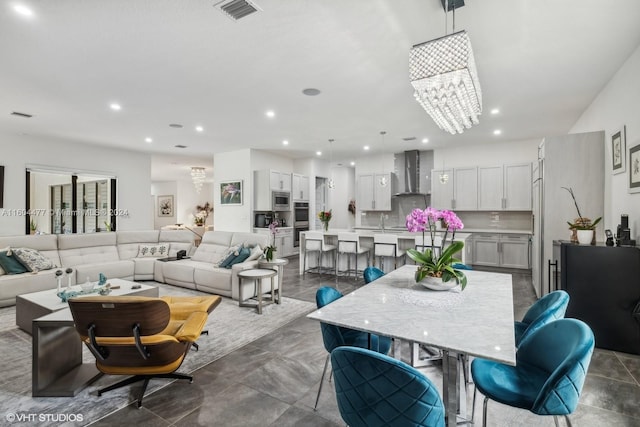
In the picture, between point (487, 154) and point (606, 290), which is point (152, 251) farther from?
point (487, 154)

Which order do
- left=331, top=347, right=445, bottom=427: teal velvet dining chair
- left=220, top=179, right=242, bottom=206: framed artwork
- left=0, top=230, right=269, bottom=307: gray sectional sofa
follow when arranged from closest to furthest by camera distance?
left=331, top=347, right=445, bottom=427: teal velvet dining chair, left=0, top=230, right=269, bottom=307: gray sectional sofa, left=220, top=179, right=242, bottom=206: framed artwork

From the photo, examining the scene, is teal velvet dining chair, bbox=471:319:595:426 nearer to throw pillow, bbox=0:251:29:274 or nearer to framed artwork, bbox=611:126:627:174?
framed artwork, bbox=611:126:627:174

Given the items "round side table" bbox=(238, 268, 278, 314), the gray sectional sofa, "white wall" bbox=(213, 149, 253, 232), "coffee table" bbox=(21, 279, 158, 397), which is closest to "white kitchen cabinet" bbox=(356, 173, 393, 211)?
"white wall" bbox=(213, 149, 253, 232)

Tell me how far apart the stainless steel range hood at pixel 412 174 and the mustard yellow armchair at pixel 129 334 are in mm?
6881

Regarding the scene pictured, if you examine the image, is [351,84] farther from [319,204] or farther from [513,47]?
[319,204]

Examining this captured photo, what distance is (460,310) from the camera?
1760 millimetres

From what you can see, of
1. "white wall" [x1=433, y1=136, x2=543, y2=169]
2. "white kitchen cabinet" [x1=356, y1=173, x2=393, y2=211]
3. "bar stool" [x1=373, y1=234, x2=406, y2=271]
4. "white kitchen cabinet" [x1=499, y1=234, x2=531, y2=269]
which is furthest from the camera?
"white kitchen cabinet" [x1=356, y1=173, x2=393, y2=211]

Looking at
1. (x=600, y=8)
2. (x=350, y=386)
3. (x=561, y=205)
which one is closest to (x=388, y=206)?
(x=561, y=205)

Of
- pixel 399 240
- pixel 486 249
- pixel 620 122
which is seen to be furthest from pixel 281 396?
pixel 486 249

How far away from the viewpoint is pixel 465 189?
736 centimetres

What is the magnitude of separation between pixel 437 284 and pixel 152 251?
5697 millimetres

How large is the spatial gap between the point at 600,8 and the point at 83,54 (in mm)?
4545

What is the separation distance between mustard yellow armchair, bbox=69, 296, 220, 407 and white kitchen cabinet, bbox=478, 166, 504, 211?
691 cm

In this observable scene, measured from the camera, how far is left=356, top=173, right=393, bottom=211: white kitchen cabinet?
8258mm
